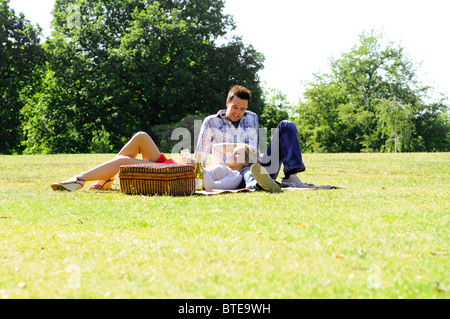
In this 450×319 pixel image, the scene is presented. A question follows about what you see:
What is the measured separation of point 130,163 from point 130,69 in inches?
1105

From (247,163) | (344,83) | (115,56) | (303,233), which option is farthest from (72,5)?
(303,233)

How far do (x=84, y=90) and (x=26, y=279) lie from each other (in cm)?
3297

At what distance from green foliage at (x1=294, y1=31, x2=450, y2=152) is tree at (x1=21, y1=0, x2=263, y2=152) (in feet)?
51.0

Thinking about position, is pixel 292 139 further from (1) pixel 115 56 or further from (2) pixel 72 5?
(2) pixel 72 5

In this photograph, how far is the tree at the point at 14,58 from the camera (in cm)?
3331

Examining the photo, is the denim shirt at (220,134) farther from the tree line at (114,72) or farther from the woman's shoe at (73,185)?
the tree line at (114,72)

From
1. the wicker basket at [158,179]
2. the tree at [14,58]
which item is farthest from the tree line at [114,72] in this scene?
the wicker basket at [158,179]

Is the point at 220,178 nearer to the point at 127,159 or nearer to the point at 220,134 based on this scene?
the point at 220,134

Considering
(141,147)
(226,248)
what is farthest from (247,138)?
(226,248)

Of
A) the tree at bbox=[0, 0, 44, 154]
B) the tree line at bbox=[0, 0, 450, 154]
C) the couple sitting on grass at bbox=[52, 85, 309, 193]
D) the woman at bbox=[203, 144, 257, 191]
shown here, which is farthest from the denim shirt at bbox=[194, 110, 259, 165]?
the tree at bbox=[0, 0, 44, 154]

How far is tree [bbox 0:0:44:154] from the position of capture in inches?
1312

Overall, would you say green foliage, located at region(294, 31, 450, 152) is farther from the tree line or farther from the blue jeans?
the blue jeans
